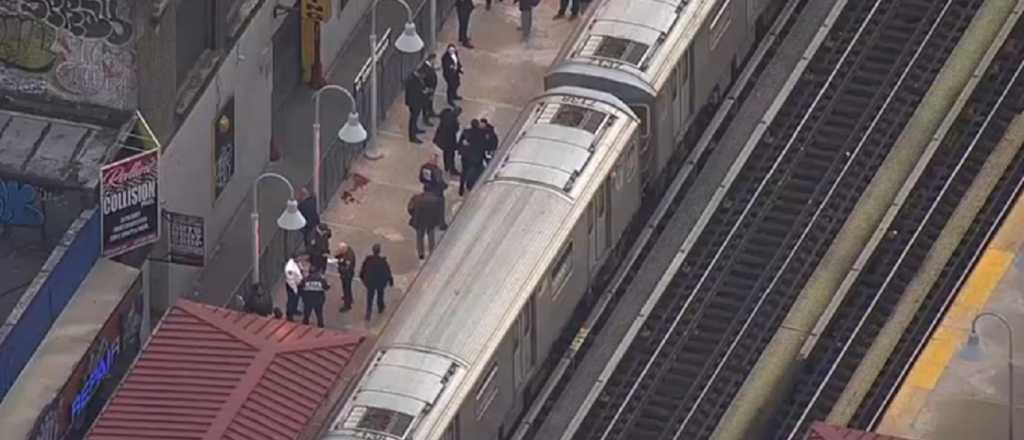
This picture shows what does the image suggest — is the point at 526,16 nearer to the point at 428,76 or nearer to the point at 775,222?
the point at 428,76

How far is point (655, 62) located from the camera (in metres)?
94.0

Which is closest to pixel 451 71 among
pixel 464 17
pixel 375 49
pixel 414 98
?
pixel 414 98

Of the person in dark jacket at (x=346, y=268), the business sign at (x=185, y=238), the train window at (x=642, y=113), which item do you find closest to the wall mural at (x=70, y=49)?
the business sign at (x=185, y=238)

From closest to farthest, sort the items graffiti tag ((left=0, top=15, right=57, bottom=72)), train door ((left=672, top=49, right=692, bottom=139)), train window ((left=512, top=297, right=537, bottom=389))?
train window ((left=512, top=297, right=537, bottom=389)), graffiti tag ((left=0, top=15, right=57, bottom=72)), train door ((left=672, top=49, right=692, bottom=139))

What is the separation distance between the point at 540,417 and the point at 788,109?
9.37 metres

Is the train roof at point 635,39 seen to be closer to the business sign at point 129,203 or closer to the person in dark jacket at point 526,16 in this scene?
the person in dark jacket at point 526,16

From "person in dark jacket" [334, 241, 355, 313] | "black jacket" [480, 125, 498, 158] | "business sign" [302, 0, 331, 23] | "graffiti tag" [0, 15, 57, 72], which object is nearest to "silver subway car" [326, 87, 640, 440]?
"black jacket" [480, 125, 498, 158]

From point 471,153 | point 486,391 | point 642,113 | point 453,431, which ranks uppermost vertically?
point 642,113

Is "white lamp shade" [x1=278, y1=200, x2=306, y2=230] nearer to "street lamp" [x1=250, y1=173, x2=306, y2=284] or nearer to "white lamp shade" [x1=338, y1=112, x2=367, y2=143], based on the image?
"street lamp" [x1=250, y1=173, x2=306, y2=284]

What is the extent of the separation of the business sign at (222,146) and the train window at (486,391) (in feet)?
29.4

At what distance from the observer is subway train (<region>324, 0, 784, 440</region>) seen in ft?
284

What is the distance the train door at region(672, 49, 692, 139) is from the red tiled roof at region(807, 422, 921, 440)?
11677mm

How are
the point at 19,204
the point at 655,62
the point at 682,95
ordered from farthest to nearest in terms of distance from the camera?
1. the point at 682,95
2. the point at 655,62
3. the point at 19,204

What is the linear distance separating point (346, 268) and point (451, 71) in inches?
266
